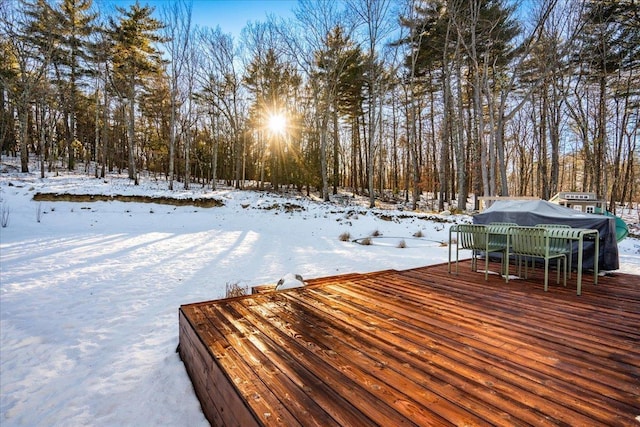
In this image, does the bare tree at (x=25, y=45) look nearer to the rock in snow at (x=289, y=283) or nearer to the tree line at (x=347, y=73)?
the tree line at (x=347, y=73)

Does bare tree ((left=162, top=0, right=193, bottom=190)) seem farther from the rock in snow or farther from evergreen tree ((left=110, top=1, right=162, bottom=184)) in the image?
the rock in snow

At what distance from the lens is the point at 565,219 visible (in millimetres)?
4398

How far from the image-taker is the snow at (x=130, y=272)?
2492mm

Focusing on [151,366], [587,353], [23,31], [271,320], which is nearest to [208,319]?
[271,320]

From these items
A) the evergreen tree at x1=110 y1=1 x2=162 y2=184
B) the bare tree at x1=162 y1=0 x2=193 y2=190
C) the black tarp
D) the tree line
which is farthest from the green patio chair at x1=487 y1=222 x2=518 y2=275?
the evergreen tree at x1=110 y1=1 x2=162 y2=184

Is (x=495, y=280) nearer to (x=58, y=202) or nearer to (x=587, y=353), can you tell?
(x=587, y=353)

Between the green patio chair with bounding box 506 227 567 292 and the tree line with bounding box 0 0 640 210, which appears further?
the tree line with bounding box 0 0 640 210

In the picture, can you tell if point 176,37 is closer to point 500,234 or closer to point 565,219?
point 500,234

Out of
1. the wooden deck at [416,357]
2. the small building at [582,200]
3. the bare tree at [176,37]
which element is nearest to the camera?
the wooden deck at [416,357]

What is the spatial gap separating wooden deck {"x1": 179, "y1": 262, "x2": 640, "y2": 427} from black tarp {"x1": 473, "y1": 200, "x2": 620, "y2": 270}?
1052 millimetres

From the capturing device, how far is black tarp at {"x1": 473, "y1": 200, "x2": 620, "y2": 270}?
4.14m

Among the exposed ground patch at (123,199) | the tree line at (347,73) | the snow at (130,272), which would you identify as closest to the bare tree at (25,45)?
the tree line at (347,73)

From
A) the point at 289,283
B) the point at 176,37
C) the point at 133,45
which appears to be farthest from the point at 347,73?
the point at 289,283

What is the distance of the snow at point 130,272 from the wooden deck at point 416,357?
0.59m
